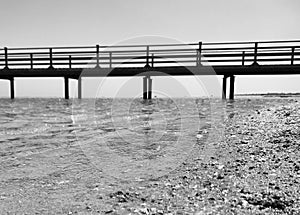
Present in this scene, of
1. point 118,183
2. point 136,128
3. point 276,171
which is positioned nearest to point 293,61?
point 136,128

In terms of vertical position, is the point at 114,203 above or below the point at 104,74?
below

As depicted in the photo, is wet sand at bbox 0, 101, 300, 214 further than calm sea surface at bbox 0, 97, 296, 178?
No

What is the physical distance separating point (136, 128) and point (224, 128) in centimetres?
235

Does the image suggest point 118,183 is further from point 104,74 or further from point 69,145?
point 104,74

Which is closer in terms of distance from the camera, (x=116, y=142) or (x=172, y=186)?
(x=172, y=186)

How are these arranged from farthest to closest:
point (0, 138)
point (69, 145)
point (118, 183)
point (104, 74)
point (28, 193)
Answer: point (104, 74)
point (0, 138)
point (69, 145)
point (118, 183)
point (28, 193)

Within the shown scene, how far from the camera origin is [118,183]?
3354 millimetres

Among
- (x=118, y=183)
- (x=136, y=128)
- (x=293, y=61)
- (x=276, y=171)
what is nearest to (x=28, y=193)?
(x=118, y=183)

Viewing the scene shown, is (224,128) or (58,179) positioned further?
(224,128)

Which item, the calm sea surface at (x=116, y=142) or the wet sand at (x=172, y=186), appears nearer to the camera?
the wet sand at (x=172, y=186)

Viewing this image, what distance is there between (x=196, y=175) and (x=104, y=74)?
13729mm

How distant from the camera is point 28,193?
3047 mm

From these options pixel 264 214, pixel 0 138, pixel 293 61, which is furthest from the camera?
pixel 293 61

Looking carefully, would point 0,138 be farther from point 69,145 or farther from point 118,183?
point 118,183
